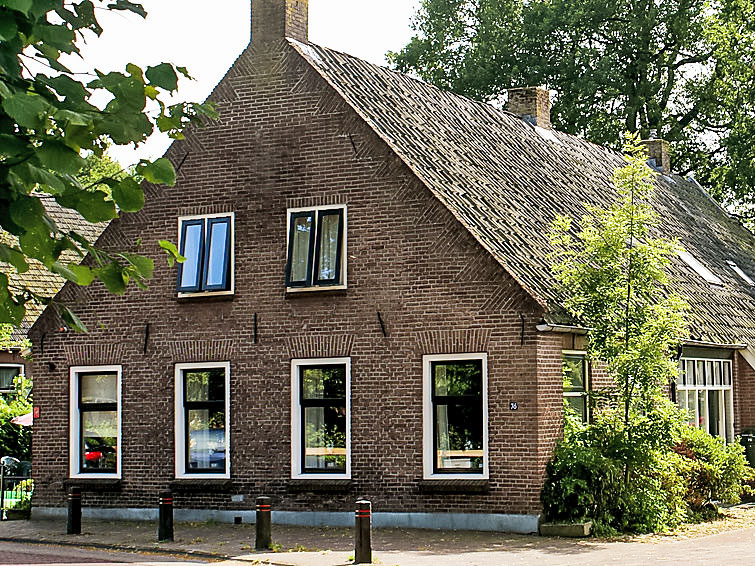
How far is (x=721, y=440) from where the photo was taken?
22.2 metres

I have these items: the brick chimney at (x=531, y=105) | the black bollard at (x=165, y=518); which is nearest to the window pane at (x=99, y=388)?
the black bollard at (x=165, y=518)

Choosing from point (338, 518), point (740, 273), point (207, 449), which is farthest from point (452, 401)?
point (740, 273)

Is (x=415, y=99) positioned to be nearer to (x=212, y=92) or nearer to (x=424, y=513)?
(x=212, y=92)

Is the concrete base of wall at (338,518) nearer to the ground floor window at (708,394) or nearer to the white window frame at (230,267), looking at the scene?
the white window frame at (230,267)

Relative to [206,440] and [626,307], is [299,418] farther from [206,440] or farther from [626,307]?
[626,307]

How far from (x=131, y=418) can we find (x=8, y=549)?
4.28m

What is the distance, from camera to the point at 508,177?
923 inches

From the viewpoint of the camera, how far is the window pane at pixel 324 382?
20797 millimetres

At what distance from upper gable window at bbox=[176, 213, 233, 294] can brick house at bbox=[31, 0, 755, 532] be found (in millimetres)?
40

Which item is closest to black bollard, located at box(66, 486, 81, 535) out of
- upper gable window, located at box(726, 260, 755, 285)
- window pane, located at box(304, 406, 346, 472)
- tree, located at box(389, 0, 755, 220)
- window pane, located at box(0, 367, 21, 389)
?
window pane, located at box(304, 406, 346, 472)

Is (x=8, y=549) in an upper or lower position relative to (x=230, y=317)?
lower

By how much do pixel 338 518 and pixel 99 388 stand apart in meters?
5.54

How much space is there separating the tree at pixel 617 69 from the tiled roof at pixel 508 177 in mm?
11412

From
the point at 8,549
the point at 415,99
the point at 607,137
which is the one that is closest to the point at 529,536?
the point at 8,549
